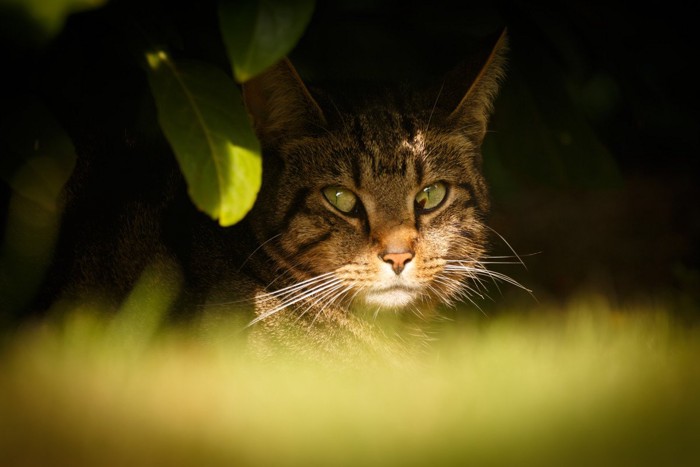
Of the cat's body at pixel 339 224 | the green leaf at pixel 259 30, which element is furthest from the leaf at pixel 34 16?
the cat's body at pixel 339 224

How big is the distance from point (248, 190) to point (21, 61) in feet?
2.25

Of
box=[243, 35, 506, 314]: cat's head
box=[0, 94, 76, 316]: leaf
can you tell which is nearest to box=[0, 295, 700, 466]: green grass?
box=[0, 94, 76, 316]: leaf

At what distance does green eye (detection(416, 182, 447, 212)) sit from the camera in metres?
2.39

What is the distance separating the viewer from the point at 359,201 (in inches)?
92.0

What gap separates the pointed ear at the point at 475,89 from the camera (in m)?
2.36

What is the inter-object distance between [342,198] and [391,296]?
13.6 inches

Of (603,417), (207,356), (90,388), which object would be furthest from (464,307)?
(90,388)

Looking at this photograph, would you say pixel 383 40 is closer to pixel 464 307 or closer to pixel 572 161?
pixel 572 161

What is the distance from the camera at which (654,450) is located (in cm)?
125

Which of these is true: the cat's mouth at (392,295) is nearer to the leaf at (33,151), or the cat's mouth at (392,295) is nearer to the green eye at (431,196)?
the green eye at (431,196)

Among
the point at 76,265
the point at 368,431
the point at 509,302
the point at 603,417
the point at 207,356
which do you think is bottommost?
the point at 368,431

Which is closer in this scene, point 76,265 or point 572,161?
point 76,265

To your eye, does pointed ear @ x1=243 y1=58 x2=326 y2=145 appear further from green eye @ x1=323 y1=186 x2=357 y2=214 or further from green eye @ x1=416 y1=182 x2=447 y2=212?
green eye @ x1=416 y1=182 x2=447 y2=212

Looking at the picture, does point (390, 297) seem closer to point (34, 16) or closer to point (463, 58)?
point (463, 58)
